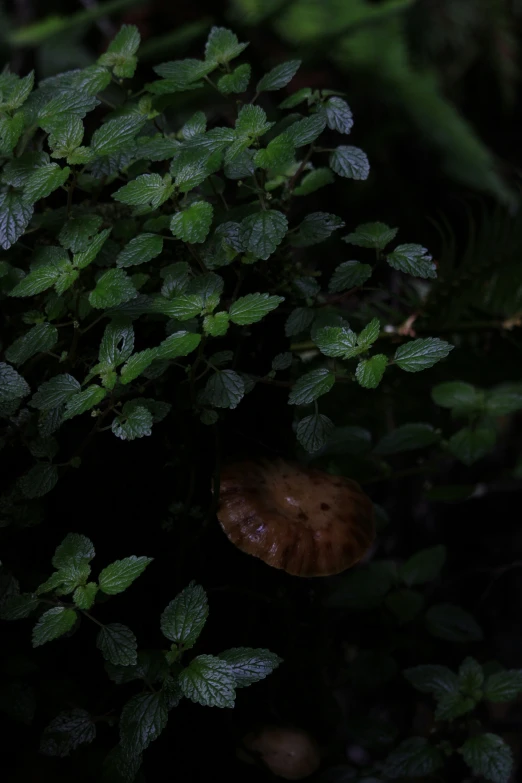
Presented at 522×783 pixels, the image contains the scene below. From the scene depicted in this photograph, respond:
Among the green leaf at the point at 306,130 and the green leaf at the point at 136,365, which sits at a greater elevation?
the green leaf at the point at 306,130

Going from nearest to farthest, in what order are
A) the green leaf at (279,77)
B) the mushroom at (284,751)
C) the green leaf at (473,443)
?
1. the green leaf at (279,77)
2. the mushroom at (284,751)
3. the green leaf at (473,443)

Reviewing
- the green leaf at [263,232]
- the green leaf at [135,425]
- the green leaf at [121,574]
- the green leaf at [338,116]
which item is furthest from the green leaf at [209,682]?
the green leaf at [338,116]

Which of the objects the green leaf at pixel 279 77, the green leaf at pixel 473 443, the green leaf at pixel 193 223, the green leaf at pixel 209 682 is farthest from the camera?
the green leaf at pixel 473 443

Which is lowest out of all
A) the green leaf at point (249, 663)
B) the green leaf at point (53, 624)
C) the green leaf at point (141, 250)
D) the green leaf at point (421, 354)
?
the green leaf at point (249, 663)

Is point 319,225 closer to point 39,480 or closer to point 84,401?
point 84,401

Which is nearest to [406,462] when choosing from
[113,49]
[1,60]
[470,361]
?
[470,361]

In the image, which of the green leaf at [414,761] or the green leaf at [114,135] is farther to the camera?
the green leaf at [414,761]

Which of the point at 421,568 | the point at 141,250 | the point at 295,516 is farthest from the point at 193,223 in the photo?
the point at 421,568

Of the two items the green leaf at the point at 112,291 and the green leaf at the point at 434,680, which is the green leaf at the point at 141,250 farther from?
the green leaf at the point at 434,680

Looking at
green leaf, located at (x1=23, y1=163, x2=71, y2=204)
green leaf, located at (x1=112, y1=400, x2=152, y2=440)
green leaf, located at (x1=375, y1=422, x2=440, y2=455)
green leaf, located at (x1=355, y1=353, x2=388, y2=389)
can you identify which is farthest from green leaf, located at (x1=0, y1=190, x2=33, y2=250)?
green leaf, located at (x1=375, y1=422, x2=440, y2=455)
